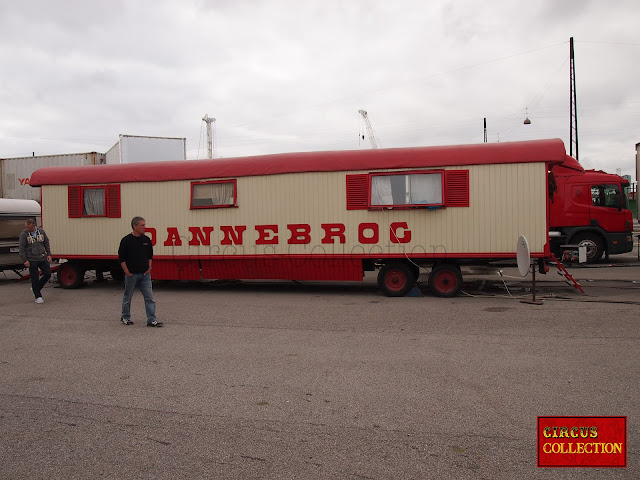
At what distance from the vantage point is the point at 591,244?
15641 mm

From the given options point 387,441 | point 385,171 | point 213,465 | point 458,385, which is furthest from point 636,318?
point 213,465

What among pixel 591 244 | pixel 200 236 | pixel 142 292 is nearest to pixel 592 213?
pixel 591 244

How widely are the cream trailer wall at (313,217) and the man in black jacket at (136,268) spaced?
3.56m

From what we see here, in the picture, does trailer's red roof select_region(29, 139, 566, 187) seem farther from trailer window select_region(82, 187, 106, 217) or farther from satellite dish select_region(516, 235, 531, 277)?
satellite dish select_region(516, 235, 531, 277)

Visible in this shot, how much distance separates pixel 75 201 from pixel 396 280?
26.2ft

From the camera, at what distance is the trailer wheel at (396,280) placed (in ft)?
33.8

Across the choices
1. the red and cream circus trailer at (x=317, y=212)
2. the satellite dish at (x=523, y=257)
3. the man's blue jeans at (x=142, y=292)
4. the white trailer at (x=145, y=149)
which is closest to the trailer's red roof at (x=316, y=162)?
the red and cream circus trailer at (x=317, y=212)

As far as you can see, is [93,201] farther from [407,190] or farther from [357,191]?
[407,190]

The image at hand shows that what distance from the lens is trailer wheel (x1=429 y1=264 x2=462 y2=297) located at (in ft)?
33.1

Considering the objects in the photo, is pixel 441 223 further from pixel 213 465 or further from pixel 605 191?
pixel 605 191

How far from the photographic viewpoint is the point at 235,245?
11133 mm

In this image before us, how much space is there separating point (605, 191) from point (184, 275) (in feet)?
43.6

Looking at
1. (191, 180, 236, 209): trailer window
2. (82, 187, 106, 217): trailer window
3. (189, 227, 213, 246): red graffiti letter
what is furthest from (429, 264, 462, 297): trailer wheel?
(82, 187, 106, 217): trailer window

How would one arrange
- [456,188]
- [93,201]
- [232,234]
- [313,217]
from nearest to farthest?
[456,188] < [313,217] < [232,234] < [93,201]
